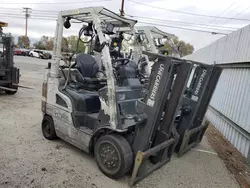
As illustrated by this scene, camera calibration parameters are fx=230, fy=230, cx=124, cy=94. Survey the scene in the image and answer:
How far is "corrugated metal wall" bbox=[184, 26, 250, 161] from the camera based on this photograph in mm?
5395

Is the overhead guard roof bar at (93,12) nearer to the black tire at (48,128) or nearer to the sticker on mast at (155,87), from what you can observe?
the sticker on mast at (155,87)

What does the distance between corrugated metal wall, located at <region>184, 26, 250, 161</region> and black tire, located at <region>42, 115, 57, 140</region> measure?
4.08 metres

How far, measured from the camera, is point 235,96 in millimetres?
6227

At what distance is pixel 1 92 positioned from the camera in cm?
966

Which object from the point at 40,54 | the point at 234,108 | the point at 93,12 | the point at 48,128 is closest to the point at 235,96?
the point at 234,108

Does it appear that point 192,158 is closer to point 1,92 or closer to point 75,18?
point 75,18

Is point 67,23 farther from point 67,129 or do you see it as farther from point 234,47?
point 234,47

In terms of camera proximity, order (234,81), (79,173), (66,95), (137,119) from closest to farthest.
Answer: (137,119) < (79,173) < (66,95) < (234,81)

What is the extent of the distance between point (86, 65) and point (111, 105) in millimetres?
1697

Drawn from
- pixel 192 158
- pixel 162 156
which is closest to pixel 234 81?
pixel 192 158

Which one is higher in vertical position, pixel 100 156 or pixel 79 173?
pixel 100 156

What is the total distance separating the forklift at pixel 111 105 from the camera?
3445 millimetres

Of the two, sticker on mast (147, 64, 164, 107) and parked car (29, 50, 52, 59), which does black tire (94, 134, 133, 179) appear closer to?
sticker on mast (147, 64, 164, 107)

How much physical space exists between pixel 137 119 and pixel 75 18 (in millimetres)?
2427
